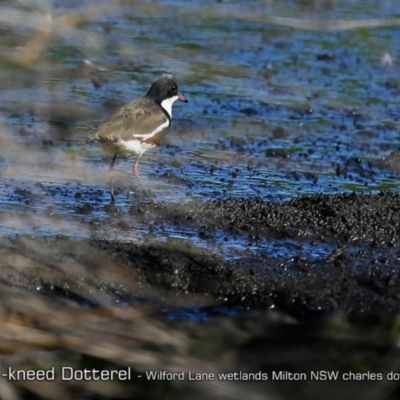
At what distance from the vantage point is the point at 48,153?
9.84 m

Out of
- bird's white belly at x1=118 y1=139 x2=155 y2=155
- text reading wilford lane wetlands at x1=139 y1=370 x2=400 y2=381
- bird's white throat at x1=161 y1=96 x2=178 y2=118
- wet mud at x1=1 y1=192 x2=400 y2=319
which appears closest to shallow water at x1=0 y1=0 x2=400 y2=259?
wet mud at x1=1 y1=192 x2=400 y2=319

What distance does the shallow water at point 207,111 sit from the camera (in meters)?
7.31

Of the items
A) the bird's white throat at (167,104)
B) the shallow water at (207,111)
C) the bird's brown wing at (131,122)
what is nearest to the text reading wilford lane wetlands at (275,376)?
the shallow water at (207,111)

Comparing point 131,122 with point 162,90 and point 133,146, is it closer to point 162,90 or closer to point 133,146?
point 133,146

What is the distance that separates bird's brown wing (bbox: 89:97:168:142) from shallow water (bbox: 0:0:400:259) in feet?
0.62

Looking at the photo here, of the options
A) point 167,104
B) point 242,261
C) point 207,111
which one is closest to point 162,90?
point 167,104

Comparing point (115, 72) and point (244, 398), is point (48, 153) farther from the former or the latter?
point (244, 398)

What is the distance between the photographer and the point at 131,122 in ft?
30.1

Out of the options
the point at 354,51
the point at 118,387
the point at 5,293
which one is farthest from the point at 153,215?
the point at 354,51

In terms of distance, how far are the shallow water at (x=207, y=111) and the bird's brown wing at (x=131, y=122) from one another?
19 cm

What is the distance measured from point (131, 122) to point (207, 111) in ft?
9.09

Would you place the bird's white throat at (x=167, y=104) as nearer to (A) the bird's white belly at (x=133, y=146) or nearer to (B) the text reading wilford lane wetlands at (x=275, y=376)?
(A) the bird's white belly at (x=133, y=146)

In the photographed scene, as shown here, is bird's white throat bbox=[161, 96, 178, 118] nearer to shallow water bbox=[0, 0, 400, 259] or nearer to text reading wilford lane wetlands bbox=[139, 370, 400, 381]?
shallow water bbox=[0, 0, 400, 259]

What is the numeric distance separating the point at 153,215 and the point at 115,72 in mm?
4809
